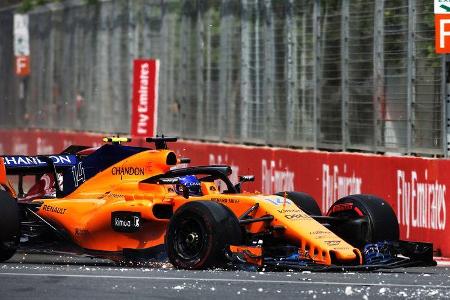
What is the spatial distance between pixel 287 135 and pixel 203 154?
103 inches

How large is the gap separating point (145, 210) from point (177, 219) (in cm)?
83

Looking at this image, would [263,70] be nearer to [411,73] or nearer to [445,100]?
[411,73]

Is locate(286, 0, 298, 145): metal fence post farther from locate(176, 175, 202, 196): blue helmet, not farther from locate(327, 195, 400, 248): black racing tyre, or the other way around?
locate(327, 195, 400, 248): black racing tyre

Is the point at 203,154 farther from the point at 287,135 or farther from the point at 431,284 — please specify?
the point at 431,284

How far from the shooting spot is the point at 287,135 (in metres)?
22.9

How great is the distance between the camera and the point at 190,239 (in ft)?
46.6

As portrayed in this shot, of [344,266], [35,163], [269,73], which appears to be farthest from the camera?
[269,73]

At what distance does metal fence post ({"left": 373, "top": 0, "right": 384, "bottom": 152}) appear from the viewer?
19.8 meters

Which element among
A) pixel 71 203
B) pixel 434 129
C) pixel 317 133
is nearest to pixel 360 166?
pixel 434 129

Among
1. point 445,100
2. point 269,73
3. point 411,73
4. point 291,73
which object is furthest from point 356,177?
point 269,73

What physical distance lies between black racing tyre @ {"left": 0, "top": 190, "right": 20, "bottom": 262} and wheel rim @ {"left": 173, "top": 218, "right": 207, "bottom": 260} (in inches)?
71.7

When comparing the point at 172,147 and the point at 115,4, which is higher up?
the point at 115,4

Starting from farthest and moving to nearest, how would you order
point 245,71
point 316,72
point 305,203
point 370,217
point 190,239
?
point 245,71
point 316,72
point 305,203
point 370,217
point 190,239

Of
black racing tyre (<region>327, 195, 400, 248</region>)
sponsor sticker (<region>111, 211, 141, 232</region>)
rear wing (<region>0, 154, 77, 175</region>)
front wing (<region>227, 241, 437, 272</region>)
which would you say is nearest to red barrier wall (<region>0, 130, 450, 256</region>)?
rear wing (<region>0, 154, 77, 175</region>)
